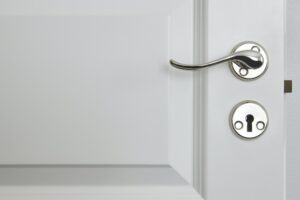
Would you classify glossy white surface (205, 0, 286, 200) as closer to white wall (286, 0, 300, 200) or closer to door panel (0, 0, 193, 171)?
door panel (0, 0, 193, 171)

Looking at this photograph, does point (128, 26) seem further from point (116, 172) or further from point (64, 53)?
point (116, 172)

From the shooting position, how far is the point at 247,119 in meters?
0.50

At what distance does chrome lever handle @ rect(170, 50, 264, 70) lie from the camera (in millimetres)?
483

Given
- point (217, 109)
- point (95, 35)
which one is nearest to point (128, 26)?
point (95, 35)

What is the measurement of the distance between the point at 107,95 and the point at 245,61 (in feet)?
0.62

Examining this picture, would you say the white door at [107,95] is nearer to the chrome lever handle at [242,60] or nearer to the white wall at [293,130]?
the chrome lever handle at [242,60]

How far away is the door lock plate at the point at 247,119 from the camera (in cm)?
50

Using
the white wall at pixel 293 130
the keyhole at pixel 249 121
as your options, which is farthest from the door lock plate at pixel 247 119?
the white wall at pixel 293 130

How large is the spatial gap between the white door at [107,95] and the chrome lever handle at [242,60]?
0.08ft

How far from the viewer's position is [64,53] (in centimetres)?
51

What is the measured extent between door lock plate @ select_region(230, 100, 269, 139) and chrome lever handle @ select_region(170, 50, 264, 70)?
0.05 metres

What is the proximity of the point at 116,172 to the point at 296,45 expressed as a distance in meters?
0.41

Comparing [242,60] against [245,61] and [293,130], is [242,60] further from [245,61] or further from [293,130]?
[293,130]

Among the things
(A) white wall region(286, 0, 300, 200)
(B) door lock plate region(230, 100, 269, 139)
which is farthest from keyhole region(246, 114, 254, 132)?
(A) white wall region(286, 0, 300, 200)
